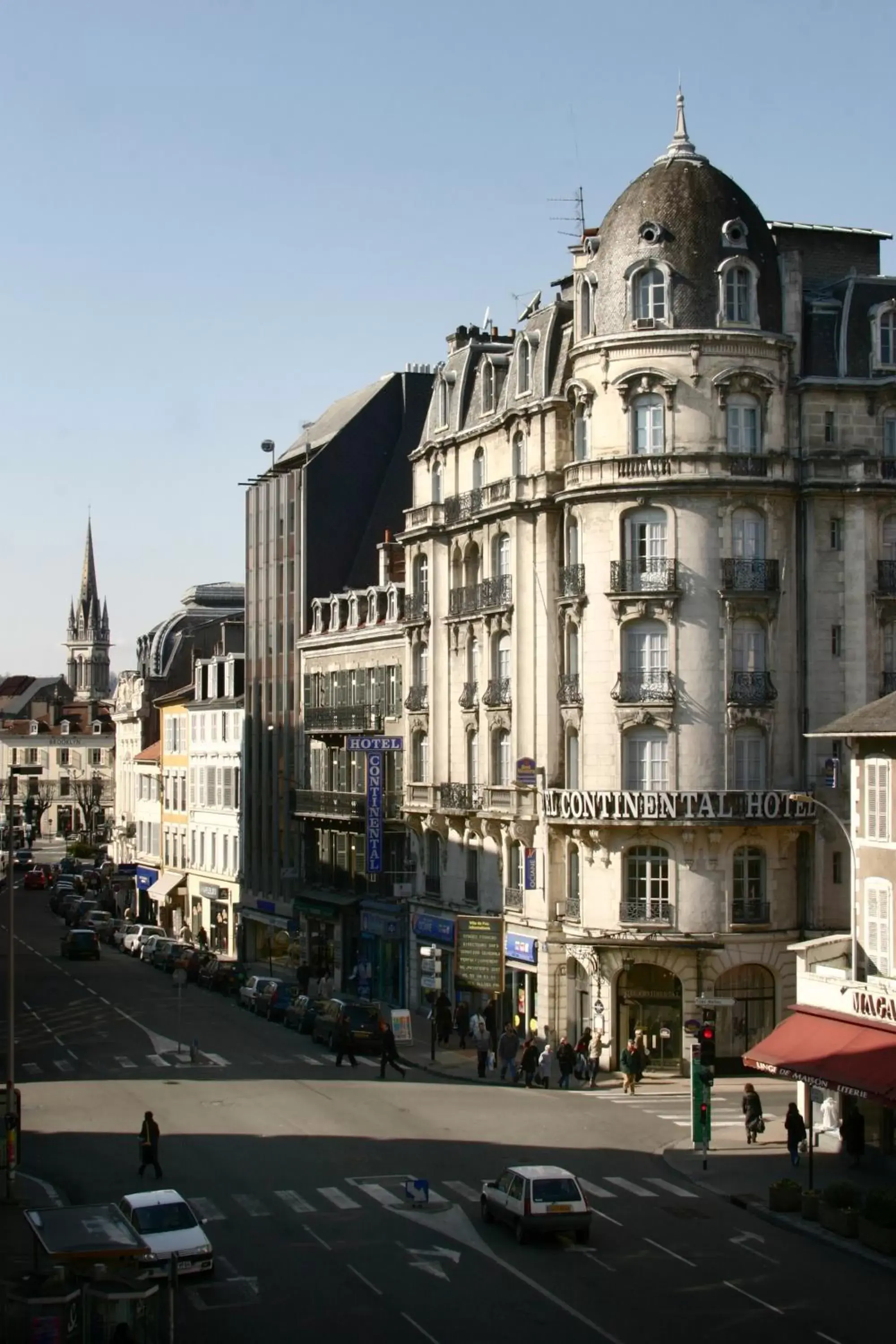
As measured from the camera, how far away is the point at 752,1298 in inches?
1198

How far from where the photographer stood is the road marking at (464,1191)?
37.5 metres

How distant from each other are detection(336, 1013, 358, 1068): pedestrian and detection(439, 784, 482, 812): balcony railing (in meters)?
10.1

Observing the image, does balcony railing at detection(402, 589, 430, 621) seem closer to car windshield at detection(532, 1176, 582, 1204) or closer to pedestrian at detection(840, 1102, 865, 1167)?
pedestrian at detection(840, 1102, 865, 1167)

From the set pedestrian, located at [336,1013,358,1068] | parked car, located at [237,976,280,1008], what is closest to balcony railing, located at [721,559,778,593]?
pedestrian, located at [336,1013,358,1068]

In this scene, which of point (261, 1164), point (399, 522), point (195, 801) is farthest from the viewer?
point (195, 801)

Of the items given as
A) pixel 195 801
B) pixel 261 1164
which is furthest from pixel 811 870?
pixel 195 801

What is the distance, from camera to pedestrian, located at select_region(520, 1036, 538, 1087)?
177 feet

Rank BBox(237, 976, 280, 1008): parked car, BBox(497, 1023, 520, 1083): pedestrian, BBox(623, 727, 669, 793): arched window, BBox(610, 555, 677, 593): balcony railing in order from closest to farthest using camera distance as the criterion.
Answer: BBox(497, 1023, 520, 1083): pedestrian < BBox(610, 555, 677, 593): balcony railing < BBox(623, 727, 669, 793): arched window < BBox(237, 976, 280, 1008): parked car

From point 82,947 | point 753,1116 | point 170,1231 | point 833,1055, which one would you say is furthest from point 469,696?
point 170,1231

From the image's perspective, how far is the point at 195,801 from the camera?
105 metres

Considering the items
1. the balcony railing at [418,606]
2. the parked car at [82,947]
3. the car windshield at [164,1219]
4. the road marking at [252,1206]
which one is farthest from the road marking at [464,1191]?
the parked car at [82,947]

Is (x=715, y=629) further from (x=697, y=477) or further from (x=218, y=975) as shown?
(x=218, y=975)

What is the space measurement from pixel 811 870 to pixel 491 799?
11.4 meters

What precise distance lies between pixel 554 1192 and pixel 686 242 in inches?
1254
